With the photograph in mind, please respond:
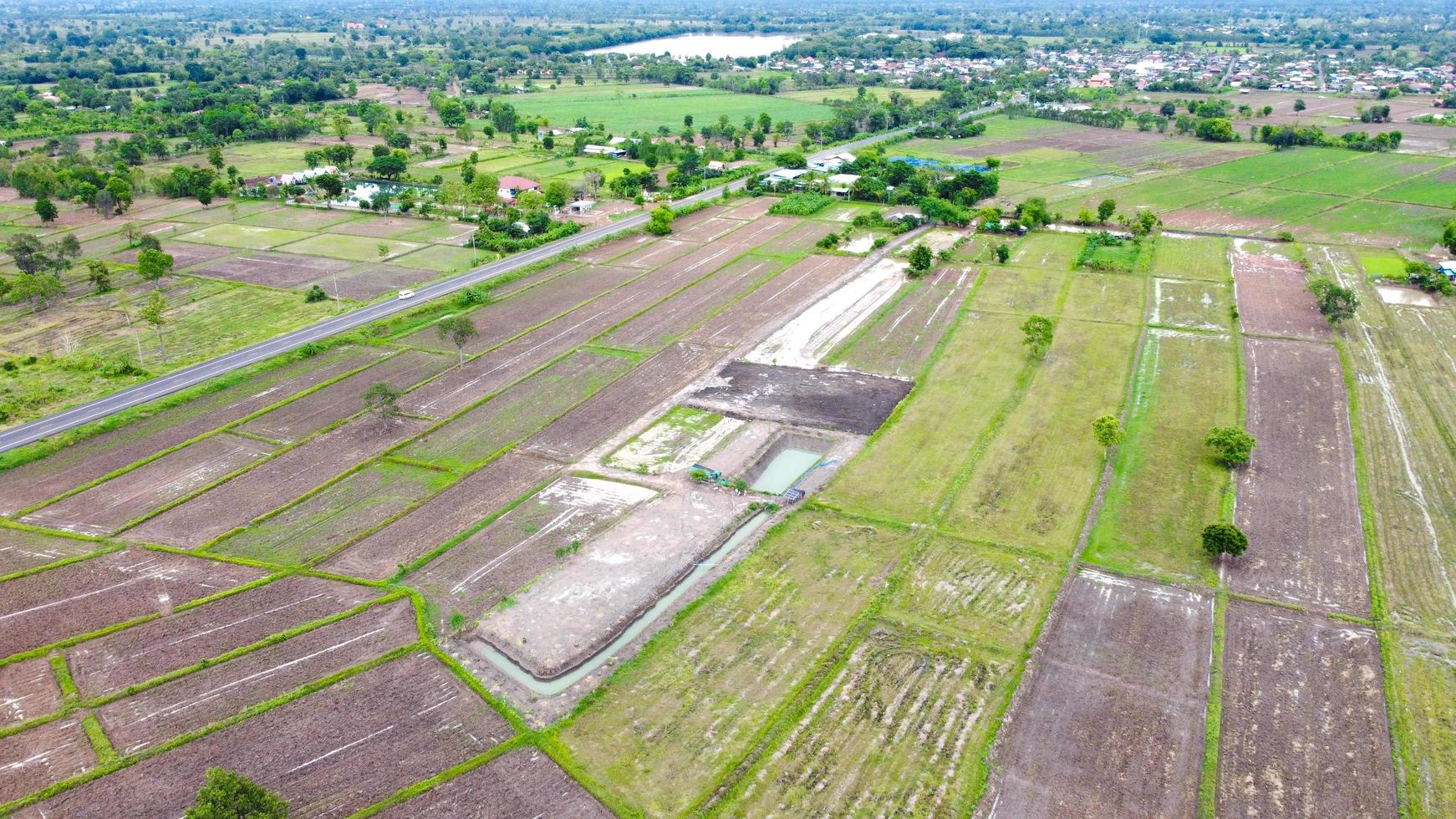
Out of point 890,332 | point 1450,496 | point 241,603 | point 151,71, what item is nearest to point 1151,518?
point 1450,496

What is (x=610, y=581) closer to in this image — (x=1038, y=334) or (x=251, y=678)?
(x=251, y=678)

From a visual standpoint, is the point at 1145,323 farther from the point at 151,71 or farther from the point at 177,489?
the point at 151,71

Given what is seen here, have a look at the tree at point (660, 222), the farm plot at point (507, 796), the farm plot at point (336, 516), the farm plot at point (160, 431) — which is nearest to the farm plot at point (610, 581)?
the farm plot at point (507, 796)

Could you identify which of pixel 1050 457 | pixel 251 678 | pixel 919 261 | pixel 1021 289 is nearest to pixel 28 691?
pixel 251 678

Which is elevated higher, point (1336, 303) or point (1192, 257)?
point (1336, 303)

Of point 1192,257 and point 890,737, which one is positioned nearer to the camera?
point 890,737

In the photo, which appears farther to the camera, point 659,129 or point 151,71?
point 151,71

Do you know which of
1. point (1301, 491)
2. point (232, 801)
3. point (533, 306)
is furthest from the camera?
point (533, 306)
